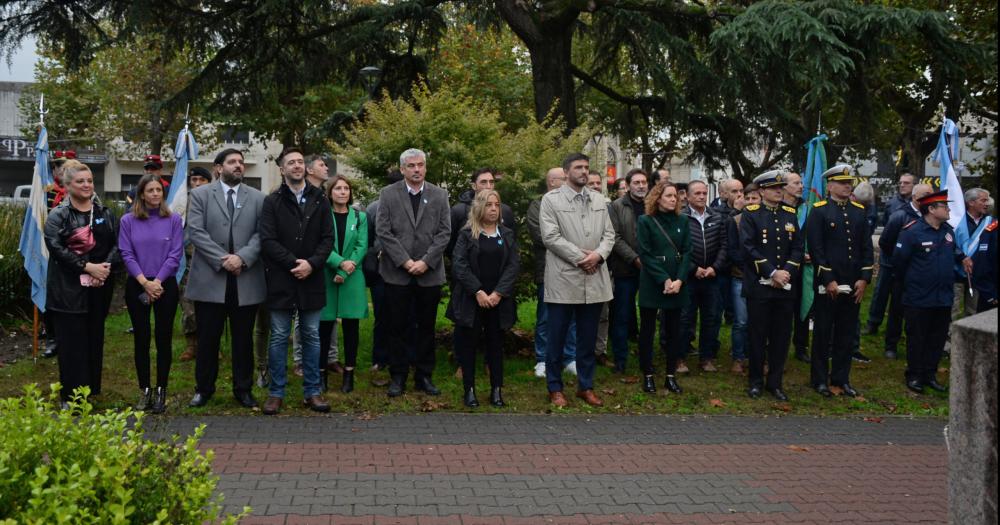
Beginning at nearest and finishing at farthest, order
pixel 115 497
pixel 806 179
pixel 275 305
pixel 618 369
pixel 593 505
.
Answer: pixel 115 497
pixel 593 505
pixel 275 305
pixel 618 369
pixel 806 179

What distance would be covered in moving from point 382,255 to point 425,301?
63cm

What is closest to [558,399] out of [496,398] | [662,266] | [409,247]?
[496,398]

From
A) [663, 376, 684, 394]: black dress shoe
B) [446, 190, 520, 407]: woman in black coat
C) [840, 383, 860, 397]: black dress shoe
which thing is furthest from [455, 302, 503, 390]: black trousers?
[840, 383, 860, 397]: black dress shoe

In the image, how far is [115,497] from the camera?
3174mm

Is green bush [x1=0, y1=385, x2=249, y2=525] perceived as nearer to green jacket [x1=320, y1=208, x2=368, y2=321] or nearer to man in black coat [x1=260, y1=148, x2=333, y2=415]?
man in black coat [x1=260, y1=148, x2=333, y2=415]

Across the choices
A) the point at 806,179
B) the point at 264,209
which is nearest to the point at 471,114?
the point at 264,209

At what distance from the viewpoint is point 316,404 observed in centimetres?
844

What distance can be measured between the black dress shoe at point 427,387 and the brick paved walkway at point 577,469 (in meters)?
0.85

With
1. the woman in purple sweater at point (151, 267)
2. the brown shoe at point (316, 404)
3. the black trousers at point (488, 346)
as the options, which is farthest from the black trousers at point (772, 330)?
the woman in purple sweater at point (151, 267)

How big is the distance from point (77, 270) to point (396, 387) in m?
3.11

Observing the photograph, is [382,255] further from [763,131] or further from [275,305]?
[763,131]

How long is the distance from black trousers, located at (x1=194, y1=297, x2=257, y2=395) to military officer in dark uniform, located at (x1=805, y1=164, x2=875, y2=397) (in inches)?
231

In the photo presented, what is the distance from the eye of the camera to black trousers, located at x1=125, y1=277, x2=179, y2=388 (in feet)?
27.5

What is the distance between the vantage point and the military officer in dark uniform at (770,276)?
956 centimetres
